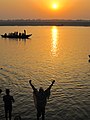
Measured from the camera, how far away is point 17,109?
20.0 m

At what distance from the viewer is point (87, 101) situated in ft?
72.2

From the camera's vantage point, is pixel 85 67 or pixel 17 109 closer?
pixel 17 109

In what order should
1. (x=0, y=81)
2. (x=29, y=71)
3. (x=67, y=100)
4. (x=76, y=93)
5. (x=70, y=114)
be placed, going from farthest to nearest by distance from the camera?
(x=29, y=71), (x=0, y=81), (x=76, y=93), (x=67, y=100), (x=70, y=114)

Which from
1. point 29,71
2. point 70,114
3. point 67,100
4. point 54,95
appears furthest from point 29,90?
point 29,71

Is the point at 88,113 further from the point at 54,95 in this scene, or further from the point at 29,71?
the point at 29,71

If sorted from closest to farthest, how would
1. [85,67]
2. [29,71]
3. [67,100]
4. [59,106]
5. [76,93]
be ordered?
[59,106] < [67,100] < [76,93] < [29,71] < [85,67]

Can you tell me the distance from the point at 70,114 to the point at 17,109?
12.5 ft

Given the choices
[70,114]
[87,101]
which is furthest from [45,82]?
[70,114]

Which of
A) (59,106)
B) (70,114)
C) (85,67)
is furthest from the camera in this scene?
(85,67)

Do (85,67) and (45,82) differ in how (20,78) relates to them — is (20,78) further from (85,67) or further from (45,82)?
(85,67)

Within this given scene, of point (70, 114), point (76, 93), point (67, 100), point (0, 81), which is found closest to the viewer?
point (70, 114)

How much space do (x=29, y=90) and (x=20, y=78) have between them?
5052 millimetres

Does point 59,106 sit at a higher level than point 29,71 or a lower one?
lower

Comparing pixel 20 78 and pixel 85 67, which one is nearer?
pixel 20 78
